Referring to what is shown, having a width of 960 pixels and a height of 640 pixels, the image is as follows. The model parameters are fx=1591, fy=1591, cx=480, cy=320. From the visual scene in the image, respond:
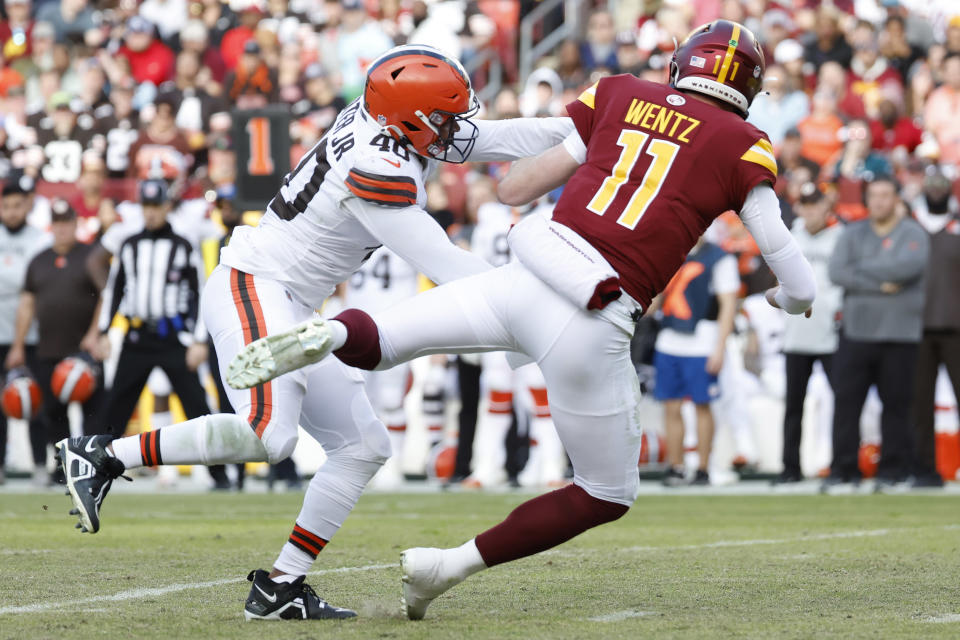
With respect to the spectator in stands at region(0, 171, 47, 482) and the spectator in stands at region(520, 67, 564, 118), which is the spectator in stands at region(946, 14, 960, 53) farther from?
the spectator in stands at region(0, 171, 47, 482)

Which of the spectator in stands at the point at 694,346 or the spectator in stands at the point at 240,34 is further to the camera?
the spectator in stands at the point at 240,34

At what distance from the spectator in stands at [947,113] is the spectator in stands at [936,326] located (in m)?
2.69

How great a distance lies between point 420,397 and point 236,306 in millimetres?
7667

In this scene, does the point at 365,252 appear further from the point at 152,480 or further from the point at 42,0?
the point at 42,0

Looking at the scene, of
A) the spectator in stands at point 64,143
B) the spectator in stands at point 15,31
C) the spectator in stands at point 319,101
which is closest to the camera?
the spectator in stands at point 319,101

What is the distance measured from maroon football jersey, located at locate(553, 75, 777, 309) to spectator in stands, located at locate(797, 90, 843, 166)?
10414mm

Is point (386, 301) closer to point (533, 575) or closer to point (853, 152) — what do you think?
point (853, 152)

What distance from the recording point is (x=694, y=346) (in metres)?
11.8

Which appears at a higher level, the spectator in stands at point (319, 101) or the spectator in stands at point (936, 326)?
the spectator in stands at point (319, 101)

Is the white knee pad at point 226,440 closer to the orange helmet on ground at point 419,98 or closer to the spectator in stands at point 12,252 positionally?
the orange helmet on ground at point 419,98

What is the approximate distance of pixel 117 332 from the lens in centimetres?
1289

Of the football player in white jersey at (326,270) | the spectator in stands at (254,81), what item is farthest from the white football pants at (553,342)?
the spectator in stands at (254,81)

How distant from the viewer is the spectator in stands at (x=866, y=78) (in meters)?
15.5

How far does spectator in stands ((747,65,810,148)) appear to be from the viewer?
15102 millimetres
